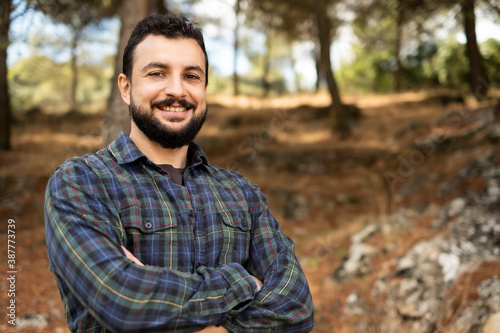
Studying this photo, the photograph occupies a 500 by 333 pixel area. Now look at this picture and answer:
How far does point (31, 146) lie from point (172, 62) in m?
10.1

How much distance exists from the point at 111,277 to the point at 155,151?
68cm

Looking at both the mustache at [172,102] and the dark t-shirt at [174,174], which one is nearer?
the mustache at [172,102]

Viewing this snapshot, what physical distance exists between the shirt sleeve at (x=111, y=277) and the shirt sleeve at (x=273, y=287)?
0.36 ft

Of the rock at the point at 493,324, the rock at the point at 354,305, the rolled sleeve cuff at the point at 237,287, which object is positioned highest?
the rolled sleeve cuff at the point at 237,287

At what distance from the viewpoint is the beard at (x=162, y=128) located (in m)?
1.88

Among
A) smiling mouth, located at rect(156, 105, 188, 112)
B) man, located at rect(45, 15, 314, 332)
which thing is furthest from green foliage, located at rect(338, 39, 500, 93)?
smiling mouth, located at rect(156, 105, 188, 112)

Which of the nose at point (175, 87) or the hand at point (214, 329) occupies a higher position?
the nose at point (175, 87)

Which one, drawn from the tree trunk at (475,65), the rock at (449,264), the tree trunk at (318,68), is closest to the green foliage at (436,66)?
the tree trunk at (475,65)

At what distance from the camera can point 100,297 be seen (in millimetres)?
1493

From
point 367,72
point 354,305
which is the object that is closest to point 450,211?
point 354,305

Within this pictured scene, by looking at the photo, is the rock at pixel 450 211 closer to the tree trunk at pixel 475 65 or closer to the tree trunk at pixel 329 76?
the tree trunk at pixel 329 76

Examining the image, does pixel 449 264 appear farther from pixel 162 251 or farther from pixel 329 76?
pixel 329 76

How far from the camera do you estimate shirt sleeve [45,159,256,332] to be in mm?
1493

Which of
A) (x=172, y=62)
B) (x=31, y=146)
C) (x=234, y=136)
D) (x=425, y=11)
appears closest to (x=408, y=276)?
(x=172, y=62)
